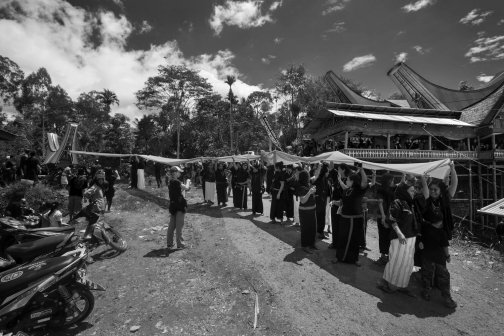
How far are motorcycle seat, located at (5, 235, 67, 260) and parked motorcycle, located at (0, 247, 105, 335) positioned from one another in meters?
0.16

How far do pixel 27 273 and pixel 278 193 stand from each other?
17.3 feet

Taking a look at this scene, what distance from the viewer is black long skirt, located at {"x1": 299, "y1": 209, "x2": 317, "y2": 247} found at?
15.6ft

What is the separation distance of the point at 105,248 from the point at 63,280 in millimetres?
2964

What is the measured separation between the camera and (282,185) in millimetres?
6645

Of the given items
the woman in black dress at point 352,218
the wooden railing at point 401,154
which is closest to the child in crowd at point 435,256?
the woman in black dress at point 352,218

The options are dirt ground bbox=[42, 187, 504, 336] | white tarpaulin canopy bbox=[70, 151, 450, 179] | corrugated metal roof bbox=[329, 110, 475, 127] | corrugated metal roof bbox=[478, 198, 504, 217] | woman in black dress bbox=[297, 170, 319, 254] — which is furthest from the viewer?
corrugated metal roof bbox=[329, 110, 475, 127]

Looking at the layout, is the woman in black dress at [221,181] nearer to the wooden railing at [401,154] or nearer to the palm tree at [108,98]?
the wooden railing at [401,154]

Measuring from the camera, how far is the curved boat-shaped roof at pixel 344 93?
2402 cm

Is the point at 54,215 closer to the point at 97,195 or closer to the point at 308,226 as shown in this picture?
the point at 97,195

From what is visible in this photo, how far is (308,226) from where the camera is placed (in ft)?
15.8

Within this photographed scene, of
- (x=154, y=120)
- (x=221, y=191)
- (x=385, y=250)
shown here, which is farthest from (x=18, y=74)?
(x=385, y=250)

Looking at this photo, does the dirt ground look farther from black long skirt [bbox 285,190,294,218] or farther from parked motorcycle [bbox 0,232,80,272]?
black long skirt [bbox 285,190,294,218]

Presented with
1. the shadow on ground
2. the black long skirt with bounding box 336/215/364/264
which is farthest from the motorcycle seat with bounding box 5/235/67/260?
the black long skirt with bounding box 336/215/364/264

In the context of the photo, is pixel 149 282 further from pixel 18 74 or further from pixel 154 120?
pixel 18 74
